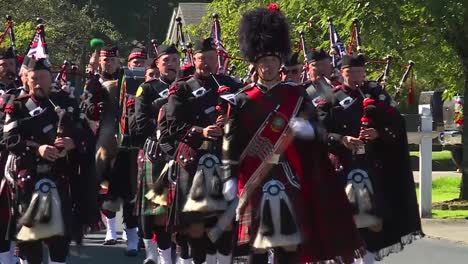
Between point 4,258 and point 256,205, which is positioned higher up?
point 256,205

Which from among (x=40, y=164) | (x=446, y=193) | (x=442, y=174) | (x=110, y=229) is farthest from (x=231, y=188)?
(x=442, y=174)

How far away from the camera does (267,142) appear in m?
7.77

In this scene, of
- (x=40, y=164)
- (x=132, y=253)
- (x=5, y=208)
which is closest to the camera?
(x=40, y=164)

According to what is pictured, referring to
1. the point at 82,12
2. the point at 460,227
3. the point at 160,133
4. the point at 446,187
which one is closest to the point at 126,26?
the point at 82,12

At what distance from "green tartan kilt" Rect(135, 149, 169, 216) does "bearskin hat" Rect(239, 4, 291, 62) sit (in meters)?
2.84

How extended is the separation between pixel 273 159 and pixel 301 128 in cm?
29

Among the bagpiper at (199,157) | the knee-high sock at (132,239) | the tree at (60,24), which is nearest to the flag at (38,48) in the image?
the bagpiper at (199,157)

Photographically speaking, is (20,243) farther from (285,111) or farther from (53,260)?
(285,111)

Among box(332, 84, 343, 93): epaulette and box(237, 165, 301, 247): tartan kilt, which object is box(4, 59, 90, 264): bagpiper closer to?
box(237, 165, 301, 247): tartan kilt

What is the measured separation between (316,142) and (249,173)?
0.52 metres

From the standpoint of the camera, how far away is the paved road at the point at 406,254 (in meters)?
12.2

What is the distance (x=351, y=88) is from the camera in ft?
32.1

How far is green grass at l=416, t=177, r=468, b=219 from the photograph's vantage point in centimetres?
1689

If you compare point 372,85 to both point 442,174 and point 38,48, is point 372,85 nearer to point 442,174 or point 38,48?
point 38,48
